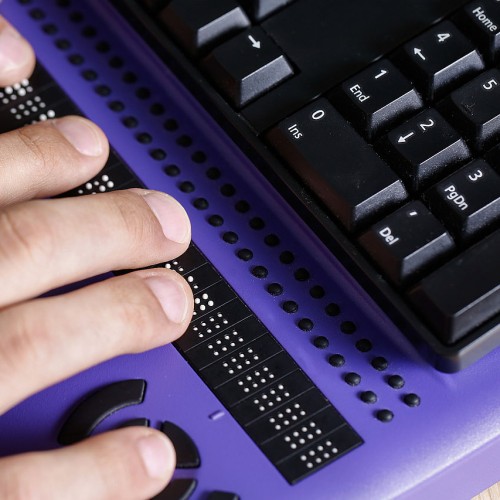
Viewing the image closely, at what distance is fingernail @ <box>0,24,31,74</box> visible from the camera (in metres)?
0.58

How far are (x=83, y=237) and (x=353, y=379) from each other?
0.53ft

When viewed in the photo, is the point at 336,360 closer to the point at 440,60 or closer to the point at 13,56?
the point at 440,60

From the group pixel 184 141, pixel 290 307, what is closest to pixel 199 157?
pixel 184 141

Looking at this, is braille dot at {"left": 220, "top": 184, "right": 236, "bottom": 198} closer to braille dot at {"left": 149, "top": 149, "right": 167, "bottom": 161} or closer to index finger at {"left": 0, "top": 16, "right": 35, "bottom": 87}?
braille dot at {"left": 149, "top": 149, "right": 167, "bottom": 161}

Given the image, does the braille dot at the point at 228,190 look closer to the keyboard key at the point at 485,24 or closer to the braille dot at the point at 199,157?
the braille dot at the point at 199,157

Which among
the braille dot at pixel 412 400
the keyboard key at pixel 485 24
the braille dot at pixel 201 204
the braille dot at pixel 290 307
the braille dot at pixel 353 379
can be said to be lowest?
the braille dot at pixel 412 400

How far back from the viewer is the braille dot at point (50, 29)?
62 centimetres

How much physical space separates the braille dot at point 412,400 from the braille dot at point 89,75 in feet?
0.93

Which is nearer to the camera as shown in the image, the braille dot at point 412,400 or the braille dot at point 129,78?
the braille dot at point 412,400

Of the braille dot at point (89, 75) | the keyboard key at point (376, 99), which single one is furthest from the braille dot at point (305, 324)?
the braille dot at point (89, 75)

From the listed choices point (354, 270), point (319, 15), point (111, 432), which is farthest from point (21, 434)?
point (319, 15)

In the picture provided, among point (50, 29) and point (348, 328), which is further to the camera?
point (50, 29)

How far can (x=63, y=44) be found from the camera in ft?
2.01

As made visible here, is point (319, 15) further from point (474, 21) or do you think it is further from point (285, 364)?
point (285, 364)
